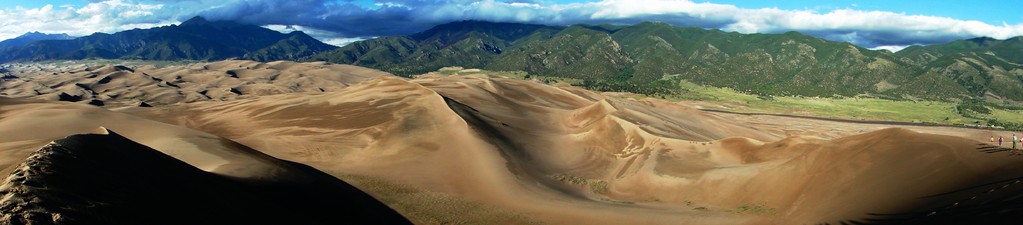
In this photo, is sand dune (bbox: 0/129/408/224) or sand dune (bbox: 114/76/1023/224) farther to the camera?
sand dune (bbox: 114/76/1023/224)

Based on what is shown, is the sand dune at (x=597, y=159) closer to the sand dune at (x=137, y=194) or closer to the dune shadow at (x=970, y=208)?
the dune shadow at (x=970, y=208)

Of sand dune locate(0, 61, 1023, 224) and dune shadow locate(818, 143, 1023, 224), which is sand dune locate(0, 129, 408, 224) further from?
dune shadow locate(818, 143, 1023, 224)

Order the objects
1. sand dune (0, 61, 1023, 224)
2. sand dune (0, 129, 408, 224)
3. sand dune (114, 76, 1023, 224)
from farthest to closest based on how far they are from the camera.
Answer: sand dune (114, 76, 1023, 224)
sand dune (0, 61, 1023, 224)
sand dune (0, 129, 408, 224)

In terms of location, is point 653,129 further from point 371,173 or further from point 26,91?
point 26,91

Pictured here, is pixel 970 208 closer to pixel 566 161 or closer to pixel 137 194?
pixel 137 194

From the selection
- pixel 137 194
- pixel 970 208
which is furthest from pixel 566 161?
pixel 137 194

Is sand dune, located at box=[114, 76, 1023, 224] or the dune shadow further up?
the dune shadow

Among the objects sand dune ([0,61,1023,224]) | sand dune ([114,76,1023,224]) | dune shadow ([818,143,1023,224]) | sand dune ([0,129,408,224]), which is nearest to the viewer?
sand dune ([0,129,408,224])

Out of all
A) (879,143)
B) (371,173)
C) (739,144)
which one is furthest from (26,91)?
(879,143)

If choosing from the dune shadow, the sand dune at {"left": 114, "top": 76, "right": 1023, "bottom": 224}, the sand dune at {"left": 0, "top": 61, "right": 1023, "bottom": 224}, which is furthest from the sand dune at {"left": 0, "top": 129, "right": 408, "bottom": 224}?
the dune shadow
